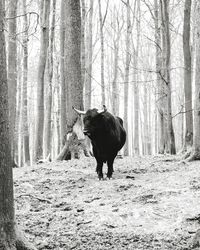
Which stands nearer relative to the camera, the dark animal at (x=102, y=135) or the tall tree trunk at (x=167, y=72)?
the dark animal at (x=102, y=135)

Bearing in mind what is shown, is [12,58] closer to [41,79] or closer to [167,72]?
[41,79]

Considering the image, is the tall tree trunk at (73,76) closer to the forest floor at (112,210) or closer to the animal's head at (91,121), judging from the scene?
the forest floor at (112,210)

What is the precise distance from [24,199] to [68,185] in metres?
1.46

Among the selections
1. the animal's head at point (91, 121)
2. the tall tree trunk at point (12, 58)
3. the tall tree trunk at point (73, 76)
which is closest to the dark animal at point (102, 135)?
the animal's head at point (91, 121)

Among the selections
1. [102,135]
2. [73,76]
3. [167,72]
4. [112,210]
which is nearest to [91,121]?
[102,135]

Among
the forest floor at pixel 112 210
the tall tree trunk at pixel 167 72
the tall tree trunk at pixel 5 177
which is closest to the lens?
the tall tree trunk at pixel 5 177

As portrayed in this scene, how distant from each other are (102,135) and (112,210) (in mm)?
3418

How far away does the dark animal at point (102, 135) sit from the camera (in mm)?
8516

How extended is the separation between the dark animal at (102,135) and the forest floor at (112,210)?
1.53 ft

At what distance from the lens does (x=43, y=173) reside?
9680 millimetres

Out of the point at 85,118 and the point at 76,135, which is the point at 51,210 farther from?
the point at 76,135

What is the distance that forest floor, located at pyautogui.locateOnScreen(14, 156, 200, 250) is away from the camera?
15.3 feet

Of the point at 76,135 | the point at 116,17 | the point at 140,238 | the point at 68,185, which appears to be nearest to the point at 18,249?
the point at 140,238

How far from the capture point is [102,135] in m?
8.95
